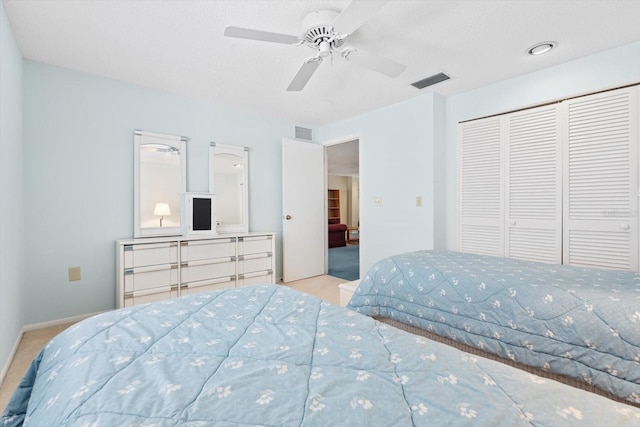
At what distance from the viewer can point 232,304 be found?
1321mm

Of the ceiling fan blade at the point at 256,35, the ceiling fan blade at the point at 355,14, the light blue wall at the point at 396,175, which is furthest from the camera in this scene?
the light blue wall at the point at 396,175

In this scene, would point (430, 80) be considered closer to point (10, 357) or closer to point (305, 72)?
point (305, 72)

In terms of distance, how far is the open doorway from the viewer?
17.9ft

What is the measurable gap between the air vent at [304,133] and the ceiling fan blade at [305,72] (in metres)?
2.05

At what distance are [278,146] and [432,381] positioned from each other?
3.92m

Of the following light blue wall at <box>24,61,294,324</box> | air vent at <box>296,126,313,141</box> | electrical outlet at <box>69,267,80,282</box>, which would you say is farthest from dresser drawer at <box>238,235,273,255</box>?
air vent at <box>296,126,313,141</box>

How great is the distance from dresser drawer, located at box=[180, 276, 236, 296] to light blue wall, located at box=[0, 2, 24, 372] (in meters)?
1.26

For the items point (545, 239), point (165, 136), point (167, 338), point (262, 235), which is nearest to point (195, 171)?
point (165, 136)

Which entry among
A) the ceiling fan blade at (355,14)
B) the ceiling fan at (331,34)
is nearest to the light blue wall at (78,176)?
the ceiling fan at (331,34)

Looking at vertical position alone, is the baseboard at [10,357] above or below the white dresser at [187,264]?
below

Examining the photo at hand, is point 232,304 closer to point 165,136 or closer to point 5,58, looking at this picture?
point 5,58

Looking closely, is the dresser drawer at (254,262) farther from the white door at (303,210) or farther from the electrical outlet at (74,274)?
the electrical outlet at (74,274)

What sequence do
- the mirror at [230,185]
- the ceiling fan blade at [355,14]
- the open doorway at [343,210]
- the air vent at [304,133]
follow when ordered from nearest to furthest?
1. the ceiling fan blade at [355,14]
2. the mirror at [230,185]
3. the air vent at [304,133]
4. the open doorway at [343,210]

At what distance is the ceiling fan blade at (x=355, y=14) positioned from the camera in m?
1.52
